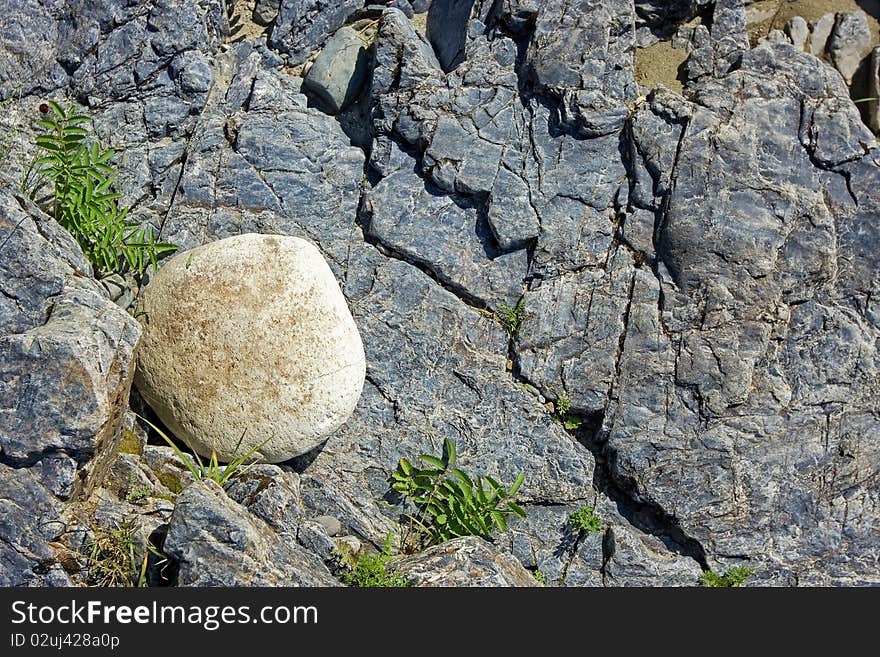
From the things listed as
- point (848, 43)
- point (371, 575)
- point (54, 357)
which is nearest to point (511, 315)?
point (371, 575)

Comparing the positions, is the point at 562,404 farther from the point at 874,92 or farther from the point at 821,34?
the point at 821,34

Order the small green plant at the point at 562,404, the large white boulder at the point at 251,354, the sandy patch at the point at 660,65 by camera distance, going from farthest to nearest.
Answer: the sandy patch at the point at 660,65, the small green plant at the point at 562,404, the large white boulder at the point at 251,354

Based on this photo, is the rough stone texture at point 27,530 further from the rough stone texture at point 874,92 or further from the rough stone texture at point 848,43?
the rough stone texture at point 848,43

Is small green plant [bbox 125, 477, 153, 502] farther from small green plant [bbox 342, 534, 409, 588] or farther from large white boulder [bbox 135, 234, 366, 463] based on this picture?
small green plant [bbox 342, 534, 409, 588]

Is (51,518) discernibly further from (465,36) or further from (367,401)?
(465,36)

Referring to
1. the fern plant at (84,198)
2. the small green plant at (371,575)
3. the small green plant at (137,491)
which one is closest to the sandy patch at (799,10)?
the fern plant at (84,198)

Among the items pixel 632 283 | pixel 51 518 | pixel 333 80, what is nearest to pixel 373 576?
pixel 51 518

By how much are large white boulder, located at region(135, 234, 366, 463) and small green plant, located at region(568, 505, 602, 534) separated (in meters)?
1.94

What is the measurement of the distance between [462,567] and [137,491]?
2.29 m

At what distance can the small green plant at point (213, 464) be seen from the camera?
5.97 m

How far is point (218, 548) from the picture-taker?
5.22m

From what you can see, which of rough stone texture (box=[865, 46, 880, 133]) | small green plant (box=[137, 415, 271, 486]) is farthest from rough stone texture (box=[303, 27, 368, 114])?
rough stone texture (box=[865, 46, 880, 133])

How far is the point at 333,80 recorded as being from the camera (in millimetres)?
7367

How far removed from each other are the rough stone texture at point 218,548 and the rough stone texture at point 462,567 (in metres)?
0.75
